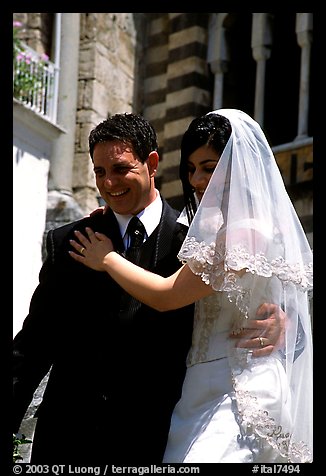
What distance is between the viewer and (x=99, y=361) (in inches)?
175

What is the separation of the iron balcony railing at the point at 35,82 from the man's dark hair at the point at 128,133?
26.3 feet

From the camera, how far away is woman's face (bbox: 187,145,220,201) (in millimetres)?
4371

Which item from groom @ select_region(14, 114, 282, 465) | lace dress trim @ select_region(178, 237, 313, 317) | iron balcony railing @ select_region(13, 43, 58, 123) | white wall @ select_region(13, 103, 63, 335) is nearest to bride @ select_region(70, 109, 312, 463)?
lace dress trim @ select_region(178, 237, 313, 317)

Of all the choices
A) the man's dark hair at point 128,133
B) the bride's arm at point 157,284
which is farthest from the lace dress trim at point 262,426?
the man's dark hair at point 128,133

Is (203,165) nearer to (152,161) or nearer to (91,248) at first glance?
(152,161)

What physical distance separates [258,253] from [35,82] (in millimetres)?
9017

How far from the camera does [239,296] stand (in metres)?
4.27

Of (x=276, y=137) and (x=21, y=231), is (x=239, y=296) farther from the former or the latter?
(x=276, y=137)

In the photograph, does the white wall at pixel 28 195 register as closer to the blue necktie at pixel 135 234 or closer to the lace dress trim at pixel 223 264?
the blue necktie at pixel 135 234

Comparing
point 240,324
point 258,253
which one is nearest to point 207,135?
point 258,253
